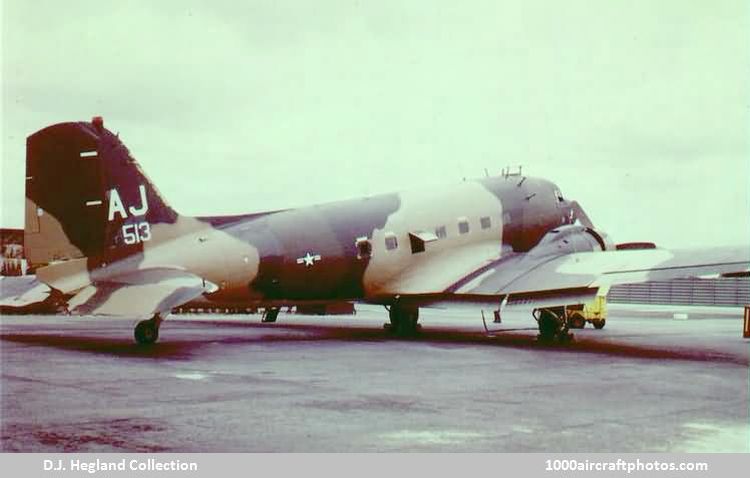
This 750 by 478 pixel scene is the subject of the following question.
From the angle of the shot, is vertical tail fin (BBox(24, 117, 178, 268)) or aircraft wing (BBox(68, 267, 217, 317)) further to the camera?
vertical tail fin (BBox(24, 117, 178, 268))

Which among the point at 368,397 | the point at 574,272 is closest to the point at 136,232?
the point at 368,397

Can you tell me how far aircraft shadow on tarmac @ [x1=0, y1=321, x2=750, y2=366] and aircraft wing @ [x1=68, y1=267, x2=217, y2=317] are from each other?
115 centimetres

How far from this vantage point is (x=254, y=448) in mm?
10133

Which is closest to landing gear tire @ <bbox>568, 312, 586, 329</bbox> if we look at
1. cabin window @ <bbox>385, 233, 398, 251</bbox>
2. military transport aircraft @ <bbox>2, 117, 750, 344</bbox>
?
military transport aircraft @ <bbox>2, 117, 750, 344</bbox>

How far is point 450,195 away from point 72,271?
522 inches

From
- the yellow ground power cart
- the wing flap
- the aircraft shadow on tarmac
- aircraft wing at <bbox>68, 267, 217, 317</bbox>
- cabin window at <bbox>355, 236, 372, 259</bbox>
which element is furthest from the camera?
the yellow ground power cart

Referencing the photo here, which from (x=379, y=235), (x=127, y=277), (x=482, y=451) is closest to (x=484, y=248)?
(x=379, y=235)

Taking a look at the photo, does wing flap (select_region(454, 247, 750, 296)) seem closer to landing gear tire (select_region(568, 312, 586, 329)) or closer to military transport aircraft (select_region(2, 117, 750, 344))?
military transport aircraft (select_region(2, 117, 750, 344))

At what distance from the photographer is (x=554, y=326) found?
2722 centimetres

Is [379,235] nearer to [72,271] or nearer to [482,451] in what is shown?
[72,271]

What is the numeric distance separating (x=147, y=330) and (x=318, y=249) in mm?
5872

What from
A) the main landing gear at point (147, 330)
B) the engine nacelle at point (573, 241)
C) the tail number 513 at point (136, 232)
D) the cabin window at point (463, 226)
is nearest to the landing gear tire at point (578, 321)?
the engine nacelle at point (573, 241)

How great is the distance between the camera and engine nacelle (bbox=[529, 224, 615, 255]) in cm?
2900
